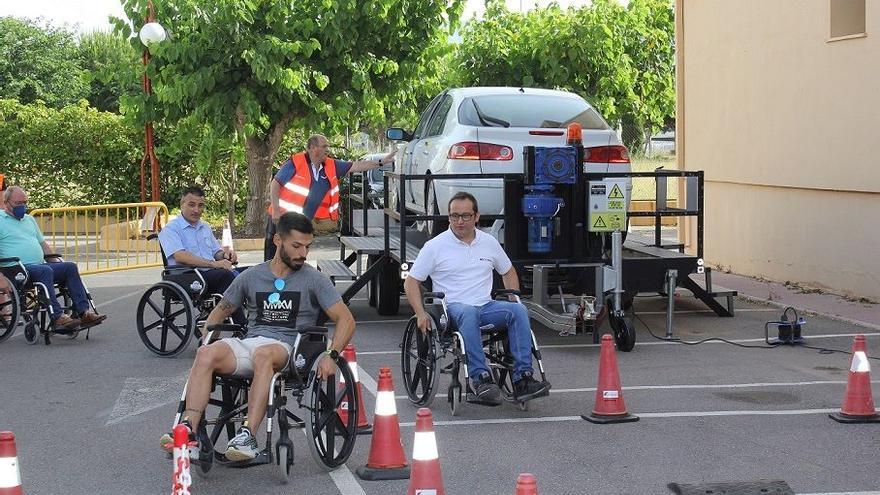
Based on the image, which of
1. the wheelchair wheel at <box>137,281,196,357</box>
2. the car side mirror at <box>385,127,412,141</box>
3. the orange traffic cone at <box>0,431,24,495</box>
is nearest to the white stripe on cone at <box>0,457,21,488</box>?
the orange traffic cone at <box>0,431,24,495</box>

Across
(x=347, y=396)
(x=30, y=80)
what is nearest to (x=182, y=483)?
(x=347, y=396)

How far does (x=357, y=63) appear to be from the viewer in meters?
24.7

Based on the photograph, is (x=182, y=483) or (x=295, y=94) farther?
(x=295, y=94)

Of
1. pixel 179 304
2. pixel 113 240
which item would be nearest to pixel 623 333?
pixel 179 304

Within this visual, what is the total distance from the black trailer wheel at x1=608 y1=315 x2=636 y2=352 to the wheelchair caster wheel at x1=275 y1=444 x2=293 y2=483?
17.2 ft

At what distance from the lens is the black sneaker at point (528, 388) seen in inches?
337

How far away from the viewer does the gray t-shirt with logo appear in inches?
291

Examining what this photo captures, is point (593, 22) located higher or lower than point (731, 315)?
higher

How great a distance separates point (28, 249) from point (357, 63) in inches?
502

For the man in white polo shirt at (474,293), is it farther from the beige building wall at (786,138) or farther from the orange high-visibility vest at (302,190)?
the beige building wall at (786,138)

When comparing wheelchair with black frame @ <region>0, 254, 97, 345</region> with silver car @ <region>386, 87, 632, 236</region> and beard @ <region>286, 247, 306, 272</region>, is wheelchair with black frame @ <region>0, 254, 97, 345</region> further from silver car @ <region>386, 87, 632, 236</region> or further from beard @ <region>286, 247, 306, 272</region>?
beard @ <region>286, 247, 306, 272</region>

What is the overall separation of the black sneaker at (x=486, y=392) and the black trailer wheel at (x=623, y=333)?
A: 314 cm

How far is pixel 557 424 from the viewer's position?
8.48 m

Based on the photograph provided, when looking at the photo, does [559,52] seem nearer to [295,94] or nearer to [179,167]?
[295,94]
